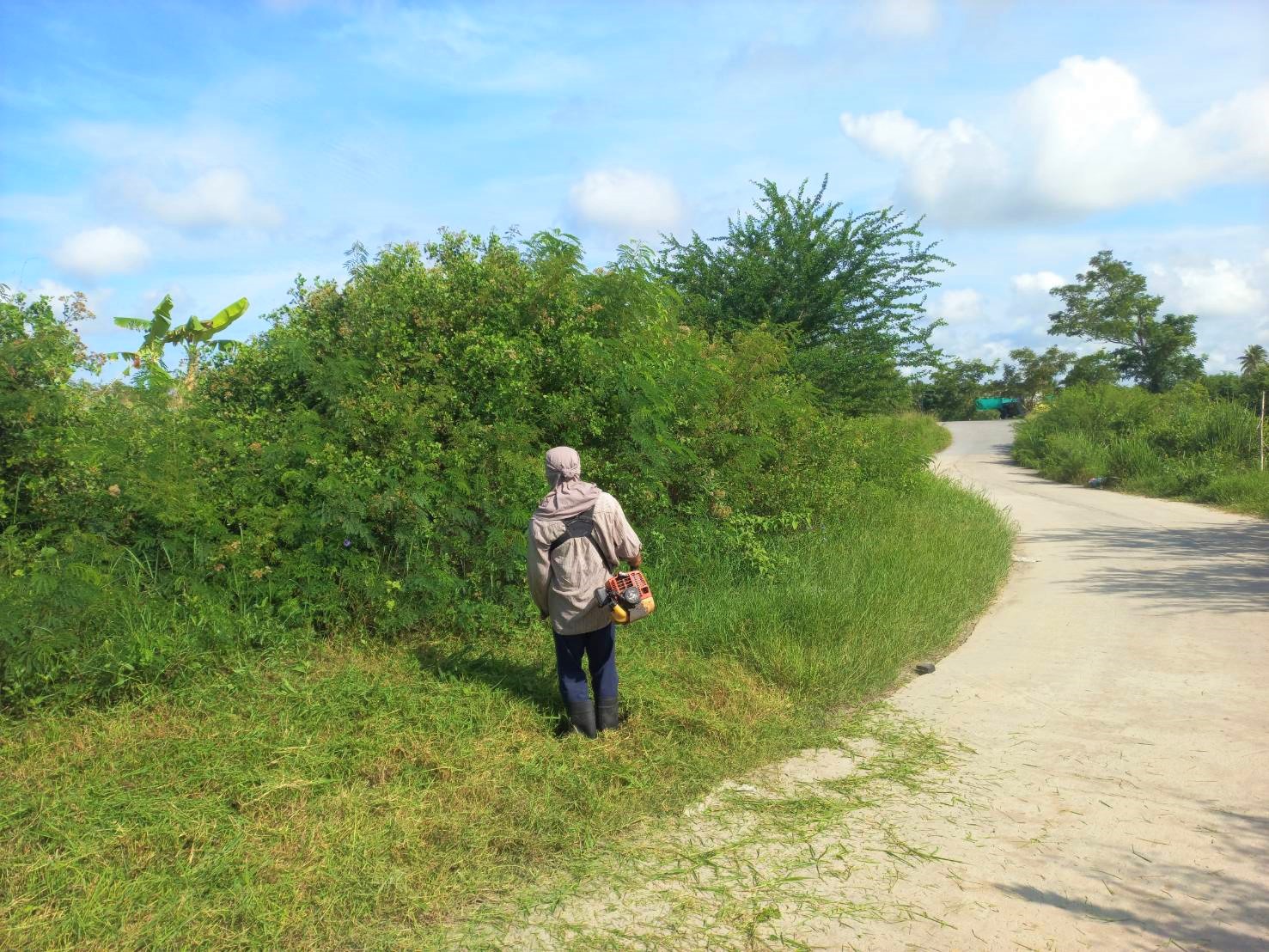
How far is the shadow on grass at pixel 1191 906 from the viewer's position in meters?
3.19

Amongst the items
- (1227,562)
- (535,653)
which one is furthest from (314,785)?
(1227,562)

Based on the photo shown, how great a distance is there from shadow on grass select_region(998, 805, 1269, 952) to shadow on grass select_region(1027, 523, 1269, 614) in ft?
17.2

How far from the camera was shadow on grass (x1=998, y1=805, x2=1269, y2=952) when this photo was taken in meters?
3.19

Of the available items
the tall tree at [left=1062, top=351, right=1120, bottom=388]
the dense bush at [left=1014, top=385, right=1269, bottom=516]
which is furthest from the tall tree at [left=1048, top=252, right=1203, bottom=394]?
the dense bush at [left=1014, top=385, right=1269, bottom=516]

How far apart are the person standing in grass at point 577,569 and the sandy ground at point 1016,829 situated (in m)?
0.95

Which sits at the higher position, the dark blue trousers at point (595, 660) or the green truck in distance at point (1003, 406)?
the green truck in distance at point (1003, 406)

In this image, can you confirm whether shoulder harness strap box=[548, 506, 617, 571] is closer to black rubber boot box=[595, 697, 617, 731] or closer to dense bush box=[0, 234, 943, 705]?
black rubber boot box=[595, 697, 617, 731]

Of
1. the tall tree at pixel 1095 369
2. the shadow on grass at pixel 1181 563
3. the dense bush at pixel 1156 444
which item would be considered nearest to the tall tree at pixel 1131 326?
the tall tree at pixel 1095 369

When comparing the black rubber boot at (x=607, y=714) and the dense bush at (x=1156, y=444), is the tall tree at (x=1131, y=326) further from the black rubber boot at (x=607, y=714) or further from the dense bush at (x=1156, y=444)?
the black rubber boot at (x=607, y=714)

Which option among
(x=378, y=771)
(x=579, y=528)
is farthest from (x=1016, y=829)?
(x=378, y=771)

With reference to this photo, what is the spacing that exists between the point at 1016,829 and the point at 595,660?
2258 millimetres

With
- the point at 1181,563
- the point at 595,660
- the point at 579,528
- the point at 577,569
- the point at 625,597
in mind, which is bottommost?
the point at 1181,563

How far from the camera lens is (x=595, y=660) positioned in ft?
16.9

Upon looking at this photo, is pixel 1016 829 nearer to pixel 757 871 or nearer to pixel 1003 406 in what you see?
pixel 757 871
